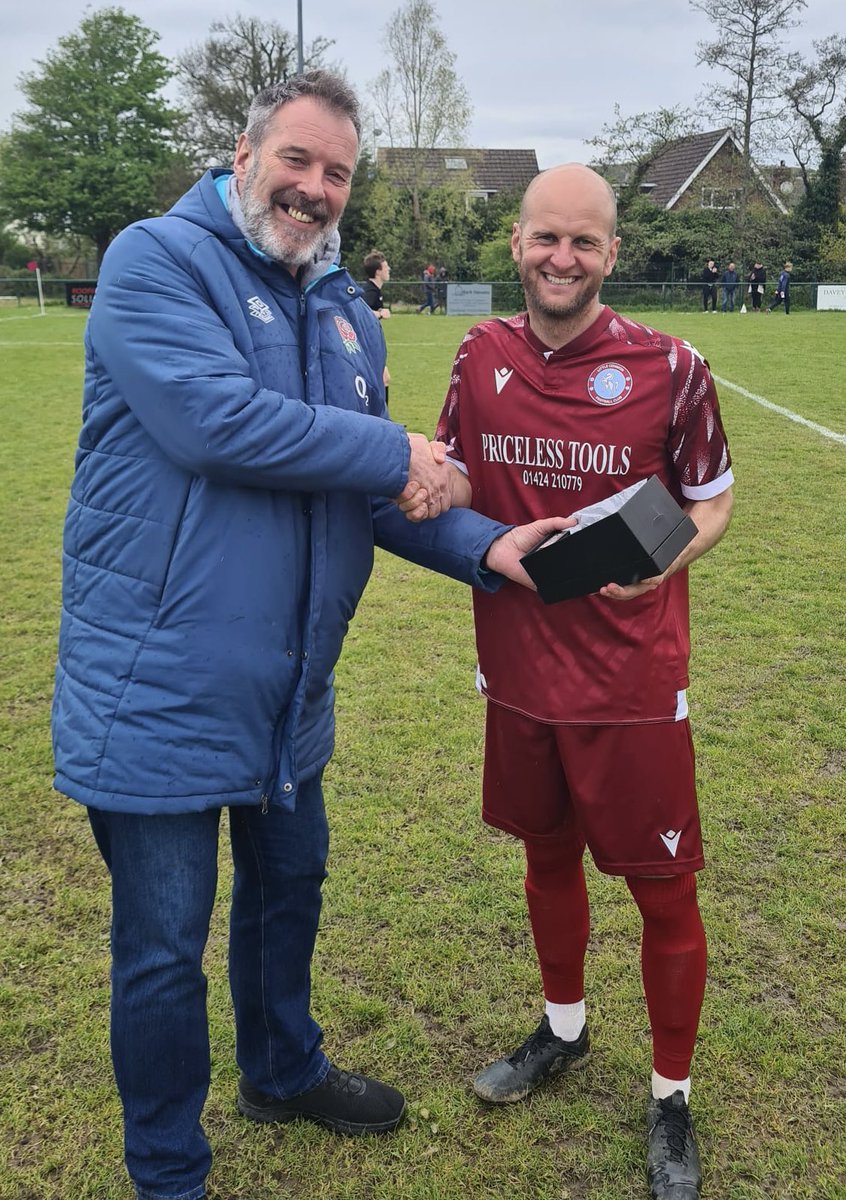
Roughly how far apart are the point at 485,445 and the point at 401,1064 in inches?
70.5

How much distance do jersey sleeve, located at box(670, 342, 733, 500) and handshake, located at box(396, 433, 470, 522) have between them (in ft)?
1.76

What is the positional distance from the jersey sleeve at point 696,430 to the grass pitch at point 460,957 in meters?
1.68

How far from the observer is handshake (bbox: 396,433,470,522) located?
2.15 m

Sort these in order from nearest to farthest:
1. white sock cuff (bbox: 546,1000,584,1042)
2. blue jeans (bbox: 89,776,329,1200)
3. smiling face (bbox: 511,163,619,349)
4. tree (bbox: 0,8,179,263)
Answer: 1. blue jeans (bbox: 89,776,329,1200)
2. smiling face (bbox: 511,163,619,349)
3. white sock cuff (bbox: 546,1000,584,1042)
4. tree (bbox: 0,8,179,263)

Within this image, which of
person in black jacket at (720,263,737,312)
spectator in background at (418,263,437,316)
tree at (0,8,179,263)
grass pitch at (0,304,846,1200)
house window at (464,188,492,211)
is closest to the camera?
grass pitch at (0,304,846,1200)

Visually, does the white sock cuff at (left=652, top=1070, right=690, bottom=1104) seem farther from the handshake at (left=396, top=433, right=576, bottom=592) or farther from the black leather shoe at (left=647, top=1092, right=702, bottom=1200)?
the handshake at (left=396, top=433, right=576, bottom=592)

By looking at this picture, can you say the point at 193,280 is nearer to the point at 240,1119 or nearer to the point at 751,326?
the point at 240,1119

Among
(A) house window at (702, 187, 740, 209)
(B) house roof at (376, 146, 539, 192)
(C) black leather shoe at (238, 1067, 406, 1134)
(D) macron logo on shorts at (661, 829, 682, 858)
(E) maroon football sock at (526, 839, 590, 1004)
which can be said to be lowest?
(C) black leather shoe at (238, 1067, 406, 1134)

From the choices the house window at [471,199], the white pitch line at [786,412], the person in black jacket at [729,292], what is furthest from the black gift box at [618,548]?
the house window at [471,199]

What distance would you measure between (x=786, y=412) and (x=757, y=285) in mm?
23603

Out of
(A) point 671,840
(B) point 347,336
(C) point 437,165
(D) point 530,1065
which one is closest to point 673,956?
(A) point 671,840

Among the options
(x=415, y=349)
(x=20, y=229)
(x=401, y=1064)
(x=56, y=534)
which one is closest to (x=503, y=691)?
(x=401, y=1064)

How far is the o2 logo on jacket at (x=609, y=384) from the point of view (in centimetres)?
226

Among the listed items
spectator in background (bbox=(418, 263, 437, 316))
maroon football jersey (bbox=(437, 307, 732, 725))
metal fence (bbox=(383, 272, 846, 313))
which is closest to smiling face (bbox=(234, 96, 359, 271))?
maroon football jersey (bbox=(437, 307, 732, 725))
